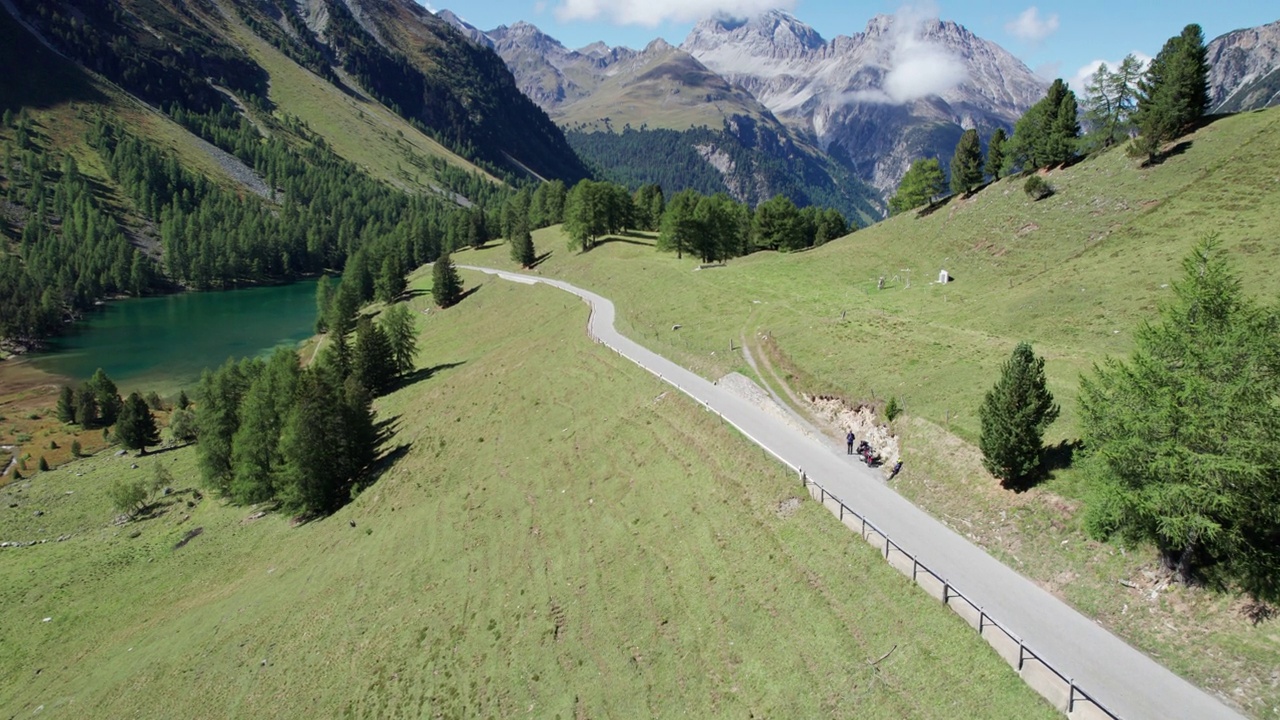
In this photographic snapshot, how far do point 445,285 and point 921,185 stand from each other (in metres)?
81.3

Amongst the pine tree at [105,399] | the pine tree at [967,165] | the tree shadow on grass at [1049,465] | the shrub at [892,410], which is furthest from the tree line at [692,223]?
the tree shadow on grass at [1049,465]

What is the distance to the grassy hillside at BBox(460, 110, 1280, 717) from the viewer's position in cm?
1903

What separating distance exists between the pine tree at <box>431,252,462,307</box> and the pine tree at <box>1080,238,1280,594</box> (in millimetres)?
107181

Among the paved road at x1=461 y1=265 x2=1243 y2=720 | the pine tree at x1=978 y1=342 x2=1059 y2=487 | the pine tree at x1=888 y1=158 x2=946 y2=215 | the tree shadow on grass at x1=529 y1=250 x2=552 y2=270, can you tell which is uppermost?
the pine tree at x1=888 y1=158 x2=946 y2=215

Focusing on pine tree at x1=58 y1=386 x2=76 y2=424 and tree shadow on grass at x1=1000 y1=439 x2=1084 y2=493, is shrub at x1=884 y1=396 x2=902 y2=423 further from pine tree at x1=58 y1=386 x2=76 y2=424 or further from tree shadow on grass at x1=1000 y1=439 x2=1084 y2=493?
pine tree at x1=58 y1=386 x2=76 y2=424

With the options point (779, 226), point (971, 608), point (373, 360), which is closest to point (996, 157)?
point (779, 226)

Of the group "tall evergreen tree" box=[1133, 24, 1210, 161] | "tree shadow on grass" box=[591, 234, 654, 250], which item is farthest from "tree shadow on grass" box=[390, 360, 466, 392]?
"tall evergreen tree" box=[1133, 24, 1210, 161]

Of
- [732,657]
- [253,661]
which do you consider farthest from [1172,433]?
[253,661]

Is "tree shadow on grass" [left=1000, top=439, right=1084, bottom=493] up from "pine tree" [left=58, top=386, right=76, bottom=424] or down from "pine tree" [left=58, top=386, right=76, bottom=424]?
up

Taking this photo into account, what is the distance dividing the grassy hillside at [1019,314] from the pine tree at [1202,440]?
1805 mm

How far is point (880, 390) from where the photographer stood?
35688 millimetres

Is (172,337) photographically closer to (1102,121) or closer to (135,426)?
(135,426)

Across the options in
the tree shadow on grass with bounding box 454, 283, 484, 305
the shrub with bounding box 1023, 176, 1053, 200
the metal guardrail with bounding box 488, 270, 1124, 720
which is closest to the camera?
the metal guardrail with bounding box 488, 270, 1124, 720

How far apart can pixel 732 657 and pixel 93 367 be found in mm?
135324
